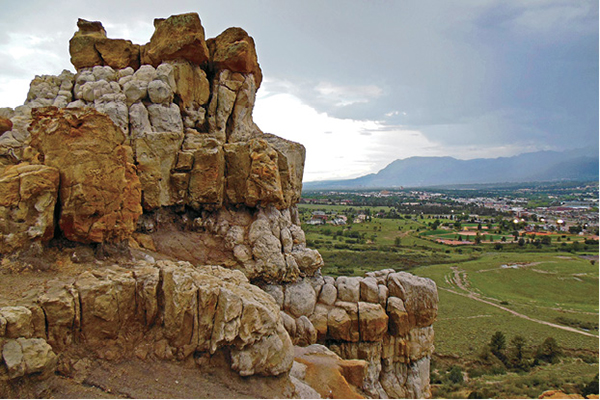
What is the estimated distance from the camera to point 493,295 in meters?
67.8

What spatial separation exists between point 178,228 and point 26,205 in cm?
977

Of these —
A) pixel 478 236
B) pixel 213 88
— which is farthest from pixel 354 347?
pixel 478 236

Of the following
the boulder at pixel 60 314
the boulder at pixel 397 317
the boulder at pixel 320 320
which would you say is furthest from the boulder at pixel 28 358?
the boulder at pixel 397 317

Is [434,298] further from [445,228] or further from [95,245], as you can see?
[445,228]

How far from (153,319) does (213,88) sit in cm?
1788

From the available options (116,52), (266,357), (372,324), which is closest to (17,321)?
(266,357)

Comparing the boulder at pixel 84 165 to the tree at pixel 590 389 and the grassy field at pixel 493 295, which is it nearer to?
the grassy field at pixel 493 295

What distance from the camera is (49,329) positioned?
10.4m

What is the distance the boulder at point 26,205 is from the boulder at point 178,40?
44.2 feet

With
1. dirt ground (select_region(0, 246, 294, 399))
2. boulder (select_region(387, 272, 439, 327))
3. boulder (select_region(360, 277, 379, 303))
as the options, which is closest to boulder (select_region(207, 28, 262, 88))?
dirt ground (select_region(0, 246, 294, 399))

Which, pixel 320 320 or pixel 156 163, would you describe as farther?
pixel 320 320

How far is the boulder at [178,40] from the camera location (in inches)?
875

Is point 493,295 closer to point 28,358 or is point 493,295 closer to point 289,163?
point 289,163

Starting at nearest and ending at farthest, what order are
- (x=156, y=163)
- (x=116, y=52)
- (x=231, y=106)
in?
(x=156, y=163) → (x=116, y=52) → (x=231, y=106)
